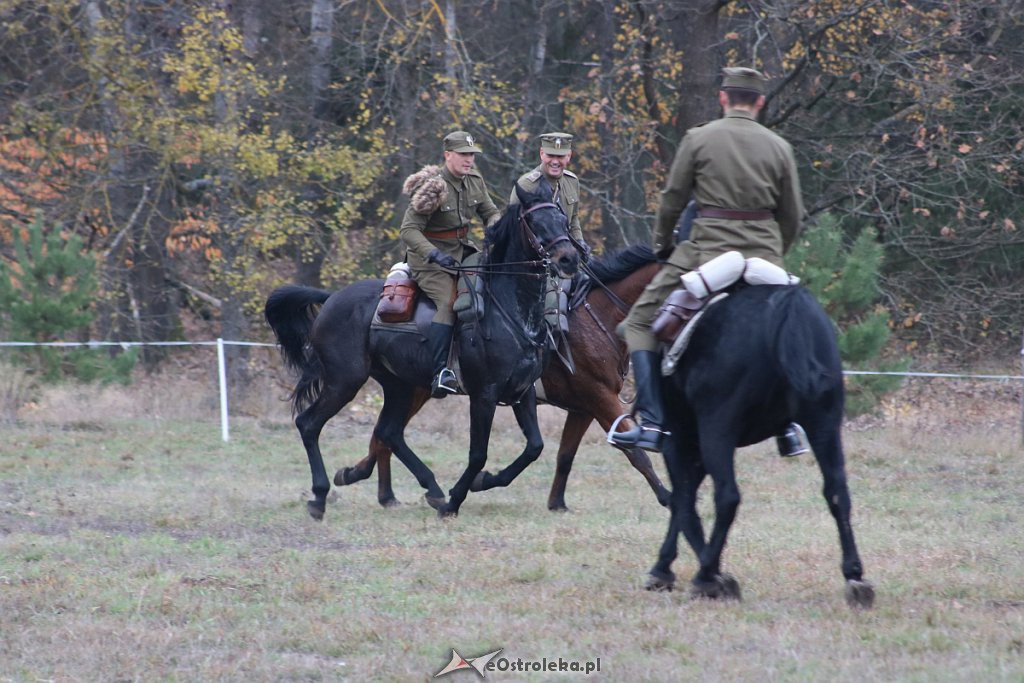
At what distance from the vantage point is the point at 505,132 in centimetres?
1806

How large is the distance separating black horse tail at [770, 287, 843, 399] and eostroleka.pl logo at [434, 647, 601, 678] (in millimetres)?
1526

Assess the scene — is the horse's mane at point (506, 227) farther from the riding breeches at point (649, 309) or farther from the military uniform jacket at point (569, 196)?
the riding breeches at point (649, 309)

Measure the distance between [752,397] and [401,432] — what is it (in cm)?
473

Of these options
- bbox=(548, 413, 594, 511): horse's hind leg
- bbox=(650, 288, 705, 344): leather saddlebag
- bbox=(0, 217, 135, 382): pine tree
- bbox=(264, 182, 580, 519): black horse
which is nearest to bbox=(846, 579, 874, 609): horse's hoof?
bbox=(650, 288, 705, 344): leather saddlebag

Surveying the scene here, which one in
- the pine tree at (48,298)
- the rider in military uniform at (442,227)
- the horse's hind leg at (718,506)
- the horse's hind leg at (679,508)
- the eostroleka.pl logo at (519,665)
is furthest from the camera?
the pine tree at (48,298)

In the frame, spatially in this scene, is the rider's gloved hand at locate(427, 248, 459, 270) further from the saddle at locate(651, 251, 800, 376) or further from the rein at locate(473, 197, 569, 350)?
the saddle at locate(651, 251, 800, 376)

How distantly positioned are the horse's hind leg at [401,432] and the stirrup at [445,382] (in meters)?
0.83

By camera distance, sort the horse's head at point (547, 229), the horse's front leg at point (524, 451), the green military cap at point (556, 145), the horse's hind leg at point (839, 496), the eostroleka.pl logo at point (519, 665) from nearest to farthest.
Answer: the eostroleka.pl logo at point (519, 665)
the horse's hind leg at point (839, 496)
the horse's head at point (547, 229)
the horse's front leg at point (524, 451)
the green military cap at point (556, 145)

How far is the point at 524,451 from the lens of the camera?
921 cm

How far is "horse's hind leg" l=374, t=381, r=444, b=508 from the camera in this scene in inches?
377

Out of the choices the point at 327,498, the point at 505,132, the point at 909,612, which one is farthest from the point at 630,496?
the point at 505,132

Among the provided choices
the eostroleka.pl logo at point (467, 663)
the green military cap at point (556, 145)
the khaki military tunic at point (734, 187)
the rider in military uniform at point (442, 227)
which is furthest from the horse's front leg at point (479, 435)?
the eostroleka.pl logo at point (467, 663)

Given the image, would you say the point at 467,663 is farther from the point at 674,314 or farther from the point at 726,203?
the point at 726,203

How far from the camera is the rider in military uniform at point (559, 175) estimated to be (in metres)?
9.21
